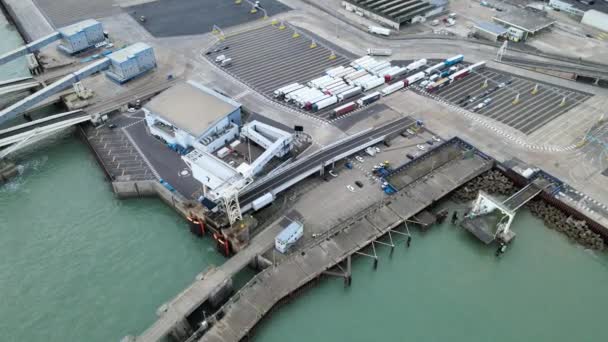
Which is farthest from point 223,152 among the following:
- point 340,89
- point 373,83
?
point 373,83

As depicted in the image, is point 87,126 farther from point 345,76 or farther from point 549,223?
point 549,223

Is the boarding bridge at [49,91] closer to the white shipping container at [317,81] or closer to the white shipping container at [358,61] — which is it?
the white shipping container at [317,81]

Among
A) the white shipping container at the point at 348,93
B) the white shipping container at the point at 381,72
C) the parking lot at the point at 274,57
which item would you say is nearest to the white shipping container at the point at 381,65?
the white shipping container at the point at 381,72

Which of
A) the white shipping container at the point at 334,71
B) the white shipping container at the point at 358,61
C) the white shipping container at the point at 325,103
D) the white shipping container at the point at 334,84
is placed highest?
the white shipping container at the point at 358,61

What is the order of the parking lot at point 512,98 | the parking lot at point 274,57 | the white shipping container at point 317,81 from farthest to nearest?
the parking lot at point 274,57 → the white shipping container at point 317,81 → the parking lot at point 512,98

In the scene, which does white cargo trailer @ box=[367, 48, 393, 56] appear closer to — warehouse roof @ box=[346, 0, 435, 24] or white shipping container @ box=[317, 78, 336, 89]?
warehouse roof @ box=[346, 0, 435, 24]

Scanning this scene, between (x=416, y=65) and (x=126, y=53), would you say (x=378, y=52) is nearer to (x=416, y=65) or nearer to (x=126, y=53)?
(x=416, y=65)
